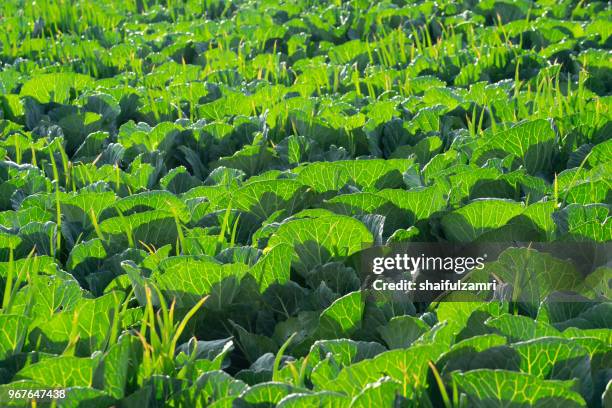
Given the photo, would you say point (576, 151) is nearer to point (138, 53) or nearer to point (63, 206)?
point (63, 206)

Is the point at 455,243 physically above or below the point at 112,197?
below

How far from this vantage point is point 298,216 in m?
2.21

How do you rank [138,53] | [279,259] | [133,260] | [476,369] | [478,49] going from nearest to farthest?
1. [476,369]
2. [279,259]
3. [133,260]
4. [478,49]
5. [138,53]

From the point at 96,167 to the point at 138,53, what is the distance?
151cm

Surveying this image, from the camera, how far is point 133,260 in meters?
2.15

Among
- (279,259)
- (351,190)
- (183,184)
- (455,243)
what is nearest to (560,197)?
(455,243)

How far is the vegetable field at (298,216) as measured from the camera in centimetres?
162

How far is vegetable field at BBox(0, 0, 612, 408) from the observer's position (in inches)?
63.6

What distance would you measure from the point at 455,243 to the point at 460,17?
2.50 metres

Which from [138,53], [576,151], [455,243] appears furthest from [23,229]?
[138,53]

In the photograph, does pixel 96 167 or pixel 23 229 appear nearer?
pixel 23 229

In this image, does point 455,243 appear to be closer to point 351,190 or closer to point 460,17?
point 351,190

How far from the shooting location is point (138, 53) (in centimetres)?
428

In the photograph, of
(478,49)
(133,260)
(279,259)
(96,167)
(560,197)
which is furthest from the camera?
(478,49)
